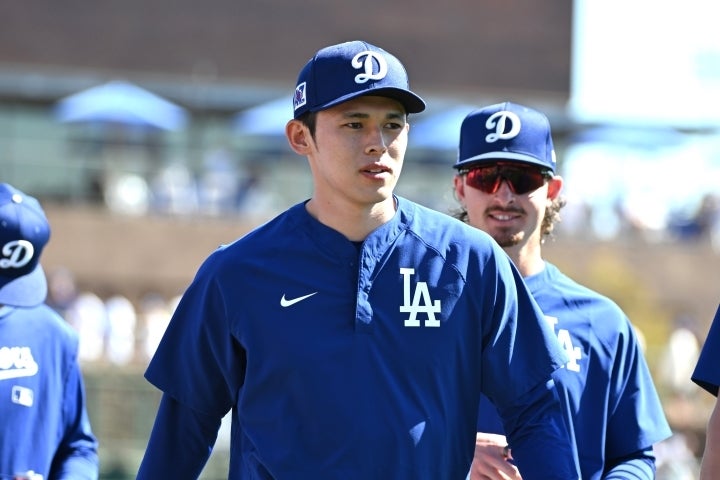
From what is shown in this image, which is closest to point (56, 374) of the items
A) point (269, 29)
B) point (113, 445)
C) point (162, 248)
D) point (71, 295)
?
point (113, 445)

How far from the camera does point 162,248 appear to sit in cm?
3019

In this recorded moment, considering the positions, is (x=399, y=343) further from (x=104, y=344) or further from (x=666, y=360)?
(x=666, y=360)

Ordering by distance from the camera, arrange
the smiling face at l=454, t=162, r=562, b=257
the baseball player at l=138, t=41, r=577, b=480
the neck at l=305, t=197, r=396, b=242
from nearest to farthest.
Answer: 1. the baseball player at l=138, t=41, r=577, b=480
2. the neck at l=305, t=197, r=396, b=242
3. the smiling face at l=454, t=162, r=562, b=257

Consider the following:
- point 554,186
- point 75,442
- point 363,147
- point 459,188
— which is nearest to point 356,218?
point 363,147

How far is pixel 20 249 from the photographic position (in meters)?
6.39

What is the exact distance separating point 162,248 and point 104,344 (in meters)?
9.38

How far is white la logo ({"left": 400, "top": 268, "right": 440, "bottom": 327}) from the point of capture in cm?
462

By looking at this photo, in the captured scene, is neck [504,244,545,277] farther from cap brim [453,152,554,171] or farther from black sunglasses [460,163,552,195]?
cap brim [453,152,554,171]

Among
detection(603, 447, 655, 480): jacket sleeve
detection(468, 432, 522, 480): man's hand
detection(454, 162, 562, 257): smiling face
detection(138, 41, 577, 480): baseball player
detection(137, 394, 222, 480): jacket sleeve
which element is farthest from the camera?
detection(454, 162, 562, 257): smiling face

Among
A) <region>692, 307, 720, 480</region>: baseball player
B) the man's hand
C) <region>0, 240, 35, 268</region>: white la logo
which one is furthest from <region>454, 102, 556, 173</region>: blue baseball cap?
<region>0, 240, 35, 268</region>: white la logo

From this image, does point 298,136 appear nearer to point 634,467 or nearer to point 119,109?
point 634,467

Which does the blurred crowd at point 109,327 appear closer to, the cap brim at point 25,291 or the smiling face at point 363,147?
the cap brim at point 25,291

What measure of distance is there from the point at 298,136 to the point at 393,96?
1.33 ft

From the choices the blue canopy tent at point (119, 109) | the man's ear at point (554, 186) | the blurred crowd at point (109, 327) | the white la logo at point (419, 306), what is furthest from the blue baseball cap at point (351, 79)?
the blue canopy tent at point (119, 109)
